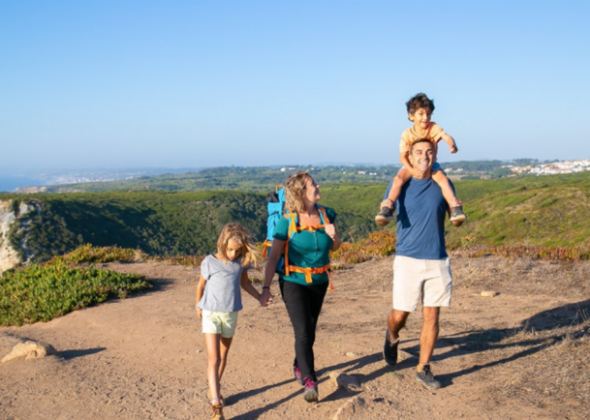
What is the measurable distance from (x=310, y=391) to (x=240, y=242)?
134cm

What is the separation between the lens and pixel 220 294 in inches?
170

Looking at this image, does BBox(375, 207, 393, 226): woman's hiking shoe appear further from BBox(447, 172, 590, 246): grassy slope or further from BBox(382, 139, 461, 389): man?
BBox(447, 172, 590, 246): grassy slope

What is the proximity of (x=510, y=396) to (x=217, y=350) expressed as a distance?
2478 millimetres

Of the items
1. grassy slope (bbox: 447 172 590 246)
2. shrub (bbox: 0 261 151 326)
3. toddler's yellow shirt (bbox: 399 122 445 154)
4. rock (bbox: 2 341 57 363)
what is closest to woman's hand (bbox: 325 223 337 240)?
toddler's yellow shirt (bbox: 399 122 445 154)

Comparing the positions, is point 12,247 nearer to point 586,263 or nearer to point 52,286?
point 52,286

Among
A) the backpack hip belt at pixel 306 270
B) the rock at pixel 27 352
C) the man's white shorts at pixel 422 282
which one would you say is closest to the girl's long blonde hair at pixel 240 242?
the backpack hip belt at pixel 306 270

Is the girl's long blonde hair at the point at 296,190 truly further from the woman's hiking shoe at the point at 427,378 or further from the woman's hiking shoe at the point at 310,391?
the woman's hiking shoe at the point at 427,378

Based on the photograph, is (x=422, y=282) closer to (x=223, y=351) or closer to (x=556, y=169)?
(x=223, y=351)

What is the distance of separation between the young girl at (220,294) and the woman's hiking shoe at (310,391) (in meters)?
0.69

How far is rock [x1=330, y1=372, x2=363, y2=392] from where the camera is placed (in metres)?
4.75

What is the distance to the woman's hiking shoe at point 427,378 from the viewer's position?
4.79 meters

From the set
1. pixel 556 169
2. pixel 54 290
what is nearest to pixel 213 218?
pixel 54 290

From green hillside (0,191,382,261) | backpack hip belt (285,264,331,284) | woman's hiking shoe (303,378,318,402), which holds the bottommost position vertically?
green hillside (0,191,382,261)

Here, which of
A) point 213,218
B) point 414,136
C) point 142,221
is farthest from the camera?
point 213,218
